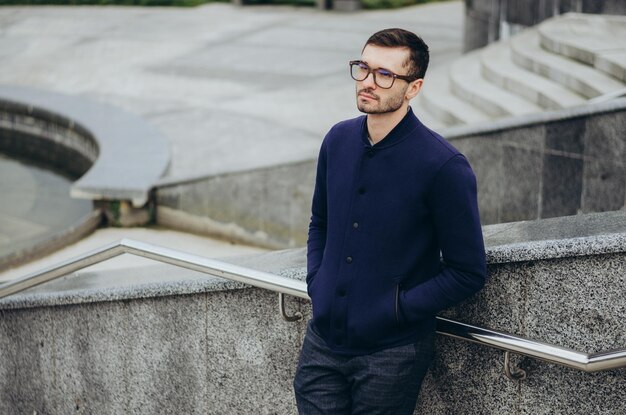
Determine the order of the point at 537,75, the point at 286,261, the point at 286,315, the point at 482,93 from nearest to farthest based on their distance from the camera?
the point at 286,315 < the point at 286,261 < the point at 537,75 < the point at 482,93

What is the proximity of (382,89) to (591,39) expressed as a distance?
8.04m

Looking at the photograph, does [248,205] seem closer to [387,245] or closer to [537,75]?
[537,75]

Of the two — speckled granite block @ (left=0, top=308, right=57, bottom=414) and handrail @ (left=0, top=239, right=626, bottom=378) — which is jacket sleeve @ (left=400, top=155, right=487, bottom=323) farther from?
speckled granite block @ (left=0, top=308, right=57, bottom=414)

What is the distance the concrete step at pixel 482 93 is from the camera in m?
9.92

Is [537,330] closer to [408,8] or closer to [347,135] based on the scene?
[347,135]

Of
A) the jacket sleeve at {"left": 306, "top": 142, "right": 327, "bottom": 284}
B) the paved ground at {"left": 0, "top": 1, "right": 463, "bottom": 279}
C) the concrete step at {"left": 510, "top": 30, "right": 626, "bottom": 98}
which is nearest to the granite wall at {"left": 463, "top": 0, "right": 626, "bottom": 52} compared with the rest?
the paved ground at {"left": 0, "top": 1, "right": 463, "bottom": 279}

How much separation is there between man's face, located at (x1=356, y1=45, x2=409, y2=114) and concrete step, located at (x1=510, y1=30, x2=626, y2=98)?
6042mm

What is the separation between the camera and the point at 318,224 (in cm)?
337

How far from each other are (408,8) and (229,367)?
1904 centimetres

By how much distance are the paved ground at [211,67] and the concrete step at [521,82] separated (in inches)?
76.3

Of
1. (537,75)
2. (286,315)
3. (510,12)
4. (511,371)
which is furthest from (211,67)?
(511,371)

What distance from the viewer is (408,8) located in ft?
73.0

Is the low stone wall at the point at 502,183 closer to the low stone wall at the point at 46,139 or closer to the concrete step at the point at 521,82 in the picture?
the concrete step at the point at 521,82

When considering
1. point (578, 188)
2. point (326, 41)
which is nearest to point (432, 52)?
point (326, 41)
